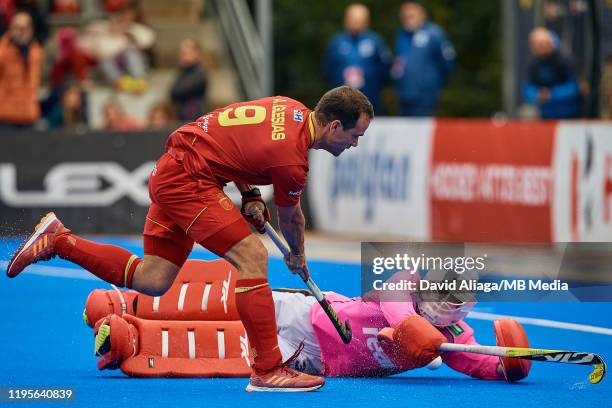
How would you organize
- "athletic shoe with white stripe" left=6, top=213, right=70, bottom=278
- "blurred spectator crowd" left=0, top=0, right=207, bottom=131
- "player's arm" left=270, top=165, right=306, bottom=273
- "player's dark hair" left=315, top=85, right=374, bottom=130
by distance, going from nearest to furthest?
"player's arm" left=270, top=165, right=306, bottom=273
"player's dark hair" left=315, top=85, right=374, bottom=130
"athletic shoe with white stripe" left=6, top=213, right=70, bottom=278
"blurred spectator crowd" left=0, top=0, right=207, bottom=131

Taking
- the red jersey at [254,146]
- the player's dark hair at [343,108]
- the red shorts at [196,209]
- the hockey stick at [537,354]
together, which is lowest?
the hockey stick at [537,354]

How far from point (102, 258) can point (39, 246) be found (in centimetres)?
39

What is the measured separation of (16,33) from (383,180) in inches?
186

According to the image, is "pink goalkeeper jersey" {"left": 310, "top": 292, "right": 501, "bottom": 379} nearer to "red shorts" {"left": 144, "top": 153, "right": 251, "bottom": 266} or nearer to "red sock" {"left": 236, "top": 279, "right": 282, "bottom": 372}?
"red sock" {"left": 236, "top": 279, "right": 282, "bottom": 372}

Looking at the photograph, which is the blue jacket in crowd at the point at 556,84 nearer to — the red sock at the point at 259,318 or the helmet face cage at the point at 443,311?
the helmet face cage at the point at 443,311

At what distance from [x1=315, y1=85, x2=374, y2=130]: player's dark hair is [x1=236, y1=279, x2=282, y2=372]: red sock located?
90cm

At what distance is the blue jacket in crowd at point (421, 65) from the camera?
17750 millimetres

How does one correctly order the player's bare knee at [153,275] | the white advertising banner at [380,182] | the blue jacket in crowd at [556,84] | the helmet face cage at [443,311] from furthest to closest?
the blue jacket in crowd at [556,84]
the white advertising banner at [380,182]
the player's bare knee at [153,275]
the helmet face cage at [443,311]

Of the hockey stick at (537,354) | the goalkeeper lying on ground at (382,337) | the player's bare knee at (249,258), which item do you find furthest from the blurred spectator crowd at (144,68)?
the player's bare knee at (249,258)

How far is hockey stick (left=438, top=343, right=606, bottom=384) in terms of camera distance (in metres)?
7.38

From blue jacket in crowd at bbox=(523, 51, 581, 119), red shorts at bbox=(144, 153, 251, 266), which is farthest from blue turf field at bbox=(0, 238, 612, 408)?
blue jacket in crowd at bbox=(523, 51, 581, 119)

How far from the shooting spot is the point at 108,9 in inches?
787

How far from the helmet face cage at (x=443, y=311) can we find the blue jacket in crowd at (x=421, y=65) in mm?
10443

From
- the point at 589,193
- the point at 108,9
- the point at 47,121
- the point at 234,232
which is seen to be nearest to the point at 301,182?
the point at 234,232
